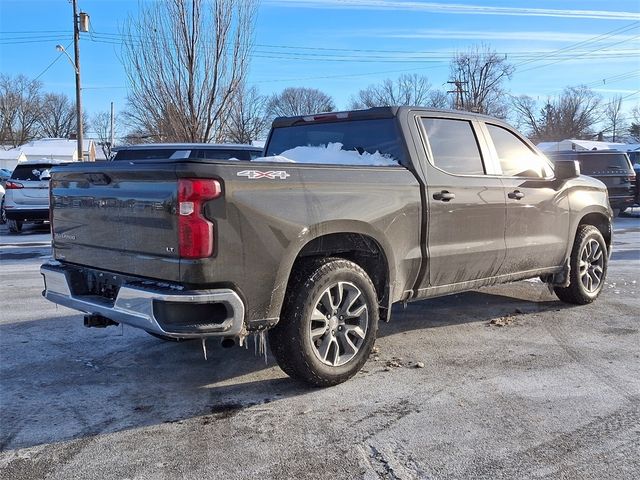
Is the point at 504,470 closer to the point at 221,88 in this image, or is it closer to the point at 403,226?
the point at 403,226

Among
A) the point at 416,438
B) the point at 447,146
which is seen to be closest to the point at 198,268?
the point at 416,438

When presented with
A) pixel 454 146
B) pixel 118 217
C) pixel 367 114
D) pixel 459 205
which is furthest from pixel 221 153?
pixel 118 217

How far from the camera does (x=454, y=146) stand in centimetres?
507

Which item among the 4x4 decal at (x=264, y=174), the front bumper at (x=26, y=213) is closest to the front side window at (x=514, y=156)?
the 4x4 decal at (x=264, y=174)

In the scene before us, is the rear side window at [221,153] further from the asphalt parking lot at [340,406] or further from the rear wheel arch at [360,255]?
the rear wheel arch at [360,255]

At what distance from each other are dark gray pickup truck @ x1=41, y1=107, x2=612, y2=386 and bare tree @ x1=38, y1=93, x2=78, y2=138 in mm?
92888

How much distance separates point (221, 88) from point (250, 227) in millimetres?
14742

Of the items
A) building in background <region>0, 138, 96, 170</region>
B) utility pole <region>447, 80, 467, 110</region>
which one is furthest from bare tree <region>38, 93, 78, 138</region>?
utility pole <region>447, 80, 467, 110</region>

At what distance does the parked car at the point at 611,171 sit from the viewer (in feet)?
55.8

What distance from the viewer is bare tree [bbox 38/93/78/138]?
89000 millimetres

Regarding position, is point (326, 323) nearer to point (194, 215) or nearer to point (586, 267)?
point (194, 215)

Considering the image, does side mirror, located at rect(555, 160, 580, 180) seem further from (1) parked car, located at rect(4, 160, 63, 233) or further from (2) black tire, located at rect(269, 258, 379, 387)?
(1) parked car, located at rect(4, 160, 63, 233)

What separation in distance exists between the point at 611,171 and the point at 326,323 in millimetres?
15594

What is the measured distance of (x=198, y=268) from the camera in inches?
133
